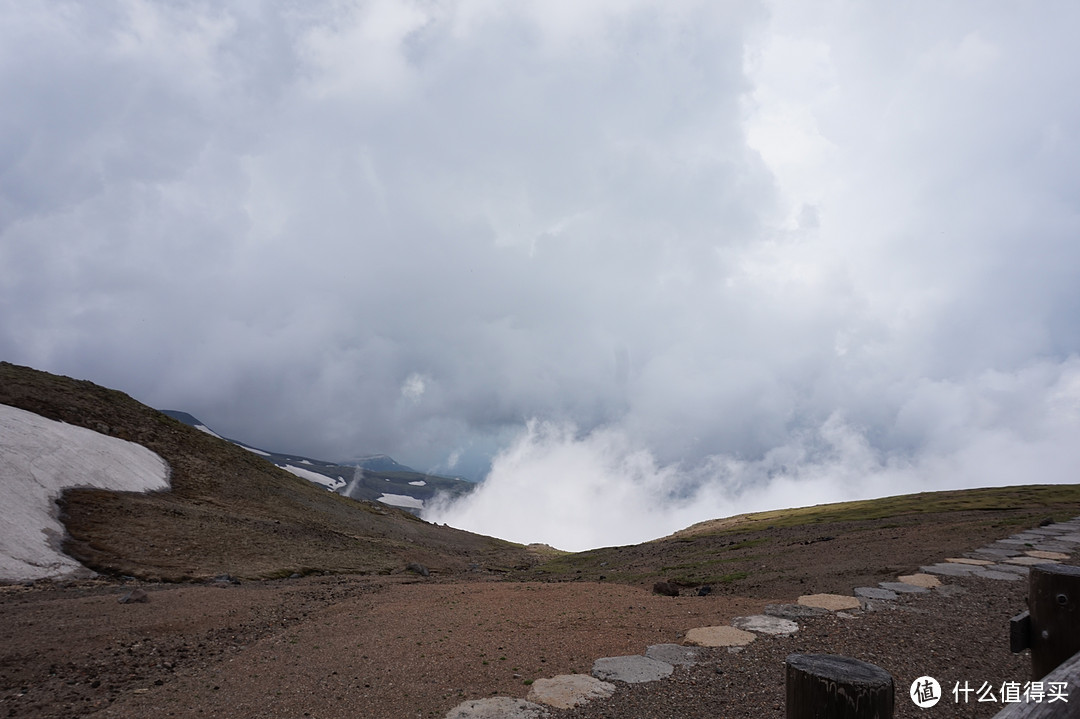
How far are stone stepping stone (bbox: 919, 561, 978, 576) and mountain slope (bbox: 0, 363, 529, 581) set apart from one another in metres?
30.8

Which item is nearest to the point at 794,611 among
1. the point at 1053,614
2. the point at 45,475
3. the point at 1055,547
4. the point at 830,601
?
the point at 830,601

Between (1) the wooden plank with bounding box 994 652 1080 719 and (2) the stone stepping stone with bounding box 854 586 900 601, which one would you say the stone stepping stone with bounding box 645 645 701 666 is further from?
(1) the wooden plank with bounding box 994 652 1080 719

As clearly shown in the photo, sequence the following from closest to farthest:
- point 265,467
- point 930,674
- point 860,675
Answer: point 860,675 < point 930,674 < point 265,467

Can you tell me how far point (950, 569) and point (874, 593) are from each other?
501 centimetres

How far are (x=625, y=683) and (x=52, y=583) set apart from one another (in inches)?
1090

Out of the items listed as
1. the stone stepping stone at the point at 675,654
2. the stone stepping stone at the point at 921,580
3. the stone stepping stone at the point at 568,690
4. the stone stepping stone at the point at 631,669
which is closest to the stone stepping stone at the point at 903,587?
the stone stepping stone at the point at 921,580

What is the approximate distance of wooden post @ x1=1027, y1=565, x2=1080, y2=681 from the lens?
5.99 metres

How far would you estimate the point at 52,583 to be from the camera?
23.8 meters

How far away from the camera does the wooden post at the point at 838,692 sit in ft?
14.4

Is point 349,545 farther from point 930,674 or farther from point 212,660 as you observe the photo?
point 930,674

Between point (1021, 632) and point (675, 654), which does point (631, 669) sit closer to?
point (675, 654)

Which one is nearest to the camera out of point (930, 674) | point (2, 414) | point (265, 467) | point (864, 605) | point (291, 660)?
point (930, 674)

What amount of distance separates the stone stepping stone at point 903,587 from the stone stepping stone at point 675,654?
25.7 feet

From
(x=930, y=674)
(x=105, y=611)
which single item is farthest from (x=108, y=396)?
(x=930, y=674)
